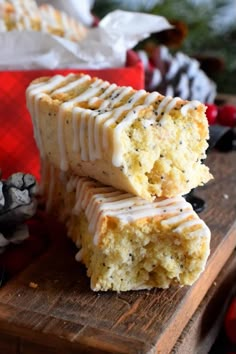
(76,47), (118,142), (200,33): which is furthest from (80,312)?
(200,33)

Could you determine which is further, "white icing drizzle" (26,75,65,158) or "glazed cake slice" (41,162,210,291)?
"white icing drizzle" (26,75,65,158)

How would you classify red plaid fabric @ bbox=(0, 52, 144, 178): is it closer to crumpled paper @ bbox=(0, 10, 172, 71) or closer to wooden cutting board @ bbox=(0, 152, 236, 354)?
crumpled paper @ bbox=(0, 10, 172, 71)

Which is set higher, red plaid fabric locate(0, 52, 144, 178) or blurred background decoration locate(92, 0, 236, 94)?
red plaid fabric locate(0, 52, 144, 178)

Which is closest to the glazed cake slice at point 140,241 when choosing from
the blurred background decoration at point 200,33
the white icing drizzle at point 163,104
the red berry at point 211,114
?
the white icing drizzle at point 163,104

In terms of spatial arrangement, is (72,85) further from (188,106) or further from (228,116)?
(228,116)

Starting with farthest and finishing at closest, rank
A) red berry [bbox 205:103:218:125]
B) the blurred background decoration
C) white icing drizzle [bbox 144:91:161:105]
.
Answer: the blurred background decoration < red berry [bbox 205:103:218:125] < white icing drizzle [bbox 144:91:161:105]

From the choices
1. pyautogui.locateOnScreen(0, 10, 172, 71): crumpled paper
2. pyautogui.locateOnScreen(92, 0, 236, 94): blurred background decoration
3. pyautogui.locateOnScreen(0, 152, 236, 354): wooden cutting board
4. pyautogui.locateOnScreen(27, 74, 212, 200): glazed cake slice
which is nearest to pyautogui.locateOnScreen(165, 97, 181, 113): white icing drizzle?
pyautogui.locateOnScreen(27, 74, 212, 200): glazed cake slice


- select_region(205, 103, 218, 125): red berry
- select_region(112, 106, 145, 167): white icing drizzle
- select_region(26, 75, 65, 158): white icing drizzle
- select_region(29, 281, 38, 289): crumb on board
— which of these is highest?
select_region(112, 106, 145, 167): white icing drizzle

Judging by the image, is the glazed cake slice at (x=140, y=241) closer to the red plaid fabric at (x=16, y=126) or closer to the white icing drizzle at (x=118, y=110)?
the white icing drizzle at (x=118, y=110)
